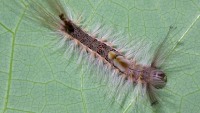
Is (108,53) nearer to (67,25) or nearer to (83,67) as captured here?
(83,67)

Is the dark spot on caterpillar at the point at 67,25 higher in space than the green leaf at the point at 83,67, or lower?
higher

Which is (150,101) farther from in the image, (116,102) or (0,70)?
(0,70)

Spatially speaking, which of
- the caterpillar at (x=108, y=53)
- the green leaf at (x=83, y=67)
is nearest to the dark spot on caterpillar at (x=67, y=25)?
the caterpillar at (x=108, y=53)

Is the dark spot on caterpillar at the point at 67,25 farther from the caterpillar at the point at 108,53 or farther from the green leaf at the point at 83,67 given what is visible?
the green leaf at the point at 83,67

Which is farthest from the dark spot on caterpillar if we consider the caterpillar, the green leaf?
the green leaf

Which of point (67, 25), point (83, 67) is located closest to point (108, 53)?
point (83, 67)
